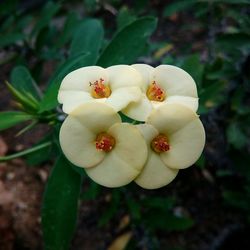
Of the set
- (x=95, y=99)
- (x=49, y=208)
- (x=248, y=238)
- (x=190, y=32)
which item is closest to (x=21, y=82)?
(x=49, y=208)

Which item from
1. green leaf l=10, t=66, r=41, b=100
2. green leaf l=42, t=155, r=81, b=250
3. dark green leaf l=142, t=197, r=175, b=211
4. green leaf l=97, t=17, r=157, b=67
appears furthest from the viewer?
dark green leaf l=142, t=197, r=175, b=211

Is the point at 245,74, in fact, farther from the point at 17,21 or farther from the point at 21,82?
the point at 17,21

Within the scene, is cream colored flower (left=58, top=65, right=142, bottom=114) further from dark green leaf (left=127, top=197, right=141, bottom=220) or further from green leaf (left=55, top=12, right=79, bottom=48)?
green leaf (left=55, top=12, right=79, bottom=48)

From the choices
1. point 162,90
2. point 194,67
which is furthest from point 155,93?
point 194,67

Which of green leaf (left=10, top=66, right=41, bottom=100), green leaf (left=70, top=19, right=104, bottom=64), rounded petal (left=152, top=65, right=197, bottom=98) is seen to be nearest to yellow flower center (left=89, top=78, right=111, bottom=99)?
rounded petal (left=152, top=65, right=197, bottom=98)

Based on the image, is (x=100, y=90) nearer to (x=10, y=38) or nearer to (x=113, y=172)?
(x=113, y=172)
